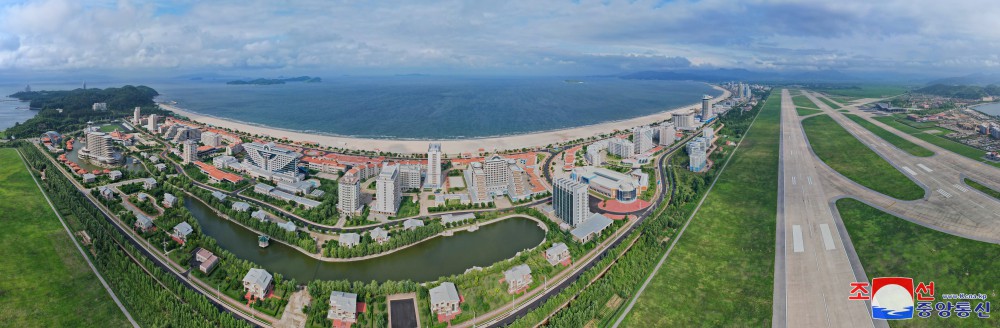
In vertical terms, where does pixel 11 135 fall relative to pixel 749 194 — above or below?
above

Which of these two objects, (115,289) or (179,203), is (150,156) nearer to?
(179,203)

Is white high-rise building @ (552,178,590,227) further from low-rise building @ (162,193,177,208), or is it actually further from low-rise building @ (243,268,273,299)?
low-rise building @ (162,193,177,208)

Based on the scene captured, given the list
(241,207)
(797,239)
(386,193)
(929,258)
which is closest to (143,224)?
(241,207)

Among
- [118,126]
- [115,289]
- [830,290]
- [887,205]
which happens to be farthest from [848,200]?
[118,126]

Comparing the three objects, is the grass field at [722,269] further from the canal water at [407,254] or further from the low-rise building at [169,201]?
the low-rise building at [169,201]

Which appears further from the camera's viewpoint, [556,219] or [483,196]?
[483,196]

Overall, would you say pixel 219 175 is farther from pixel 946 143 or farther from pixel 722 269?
pixel 946 143
